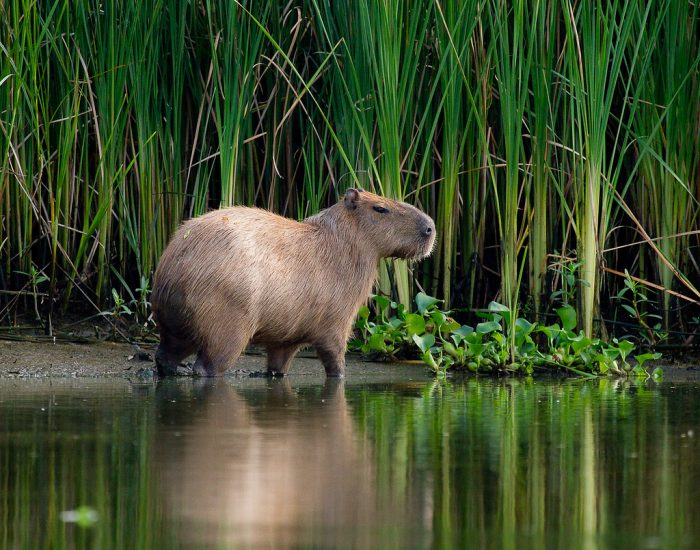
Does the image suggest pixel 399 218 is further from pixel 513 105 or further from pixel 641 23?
pixel 641 23

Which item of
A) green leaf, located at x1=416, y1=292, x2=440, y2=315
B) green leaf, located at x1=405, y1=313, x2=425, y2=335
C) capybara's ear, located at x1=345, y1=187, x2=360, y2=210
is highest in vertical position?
capybara's ear, located at x1=345, y1=187, x2=360, y2=210

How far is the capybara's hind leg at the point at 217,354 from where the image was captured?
6062mm

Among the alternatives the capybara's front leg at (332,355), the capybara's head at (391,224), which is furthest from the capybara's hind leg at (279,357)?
the capybara's head at (391,224)

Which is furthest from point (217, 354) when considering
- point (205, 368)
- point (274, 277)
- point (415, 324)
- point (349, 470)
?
point (349, 470)

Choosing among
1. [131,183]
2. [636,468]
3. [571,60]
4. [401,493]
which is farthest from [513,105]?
[401,493]

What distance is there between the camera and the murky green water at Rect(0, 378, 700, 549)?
251cm

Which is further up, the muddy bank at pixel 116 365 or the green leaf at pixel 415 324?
Answer: the green leaf at pixel 415 324

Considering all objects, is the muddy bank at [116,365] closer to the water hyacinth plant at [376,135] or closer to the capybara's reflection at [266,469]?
the water hyacinth plant at [376,135]

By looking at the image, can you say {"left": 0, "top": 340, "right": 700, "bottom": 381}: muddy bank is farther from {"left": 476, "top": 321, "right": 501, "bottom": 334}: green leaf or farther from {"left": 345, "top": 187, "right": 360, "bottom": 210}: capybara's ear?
{"left": 345, "top": 187, "right": 360, "bottom": 210}: capybara's ear

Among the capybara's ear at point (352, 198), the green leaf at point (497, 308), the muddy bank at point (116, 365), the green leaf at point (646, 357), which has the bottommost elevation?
the muddy bank at point (116, 365)

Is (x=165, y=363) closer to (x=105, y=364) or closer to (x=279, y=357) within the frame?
(x=105, y=364)

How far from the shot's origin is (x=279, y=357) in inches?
258

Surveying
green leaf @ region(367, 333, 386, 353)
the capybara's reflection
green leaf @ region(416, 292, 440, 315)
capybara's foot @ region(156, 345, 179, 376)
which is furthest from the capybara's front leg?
the capybara's reflection

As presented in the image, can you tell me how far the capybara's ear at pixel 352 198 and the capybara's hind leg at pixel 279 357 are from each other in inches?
33.1
